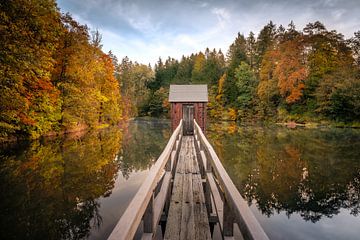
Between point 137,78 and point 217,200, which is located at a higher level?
point 137,78

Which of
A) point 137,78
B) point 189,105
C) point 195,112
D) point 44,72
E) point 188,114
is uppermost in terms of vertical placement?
point 137,78

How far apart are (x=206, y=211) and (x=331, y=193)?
6266 millimetres

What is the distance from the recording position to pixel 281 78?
1385 inches

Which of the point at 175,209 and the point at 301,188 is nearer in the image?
the point at 175,209

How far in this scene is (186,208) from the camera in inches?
172

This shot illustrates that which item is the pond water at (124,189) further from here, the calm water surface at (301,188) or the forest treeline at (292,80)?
the forest treeline at (292,80)

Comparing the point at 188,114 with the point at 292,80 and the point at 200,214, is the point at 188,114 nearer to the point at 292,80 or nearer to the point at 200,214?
the point at 200,214

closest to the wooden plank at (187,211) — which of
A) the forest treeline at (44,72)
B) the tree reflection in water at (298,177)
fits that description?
the tree reflection in water at (298,177)

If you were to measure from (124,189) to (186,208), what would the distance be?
471cm

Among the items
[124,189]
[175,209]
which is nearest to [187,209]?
[175,209]

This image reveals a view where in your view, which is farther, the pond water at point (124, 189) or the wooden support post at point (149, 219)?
the pond water at point (124, 189)

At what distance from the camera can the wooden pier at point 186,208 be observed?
1.73 m

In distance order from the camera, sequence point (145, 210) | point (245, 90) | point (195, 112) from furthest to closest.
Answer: point (245, 90) < point (195, 112) < point (145, 210)

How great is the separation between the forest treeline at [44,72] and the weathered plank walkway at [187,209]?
9876 mm
